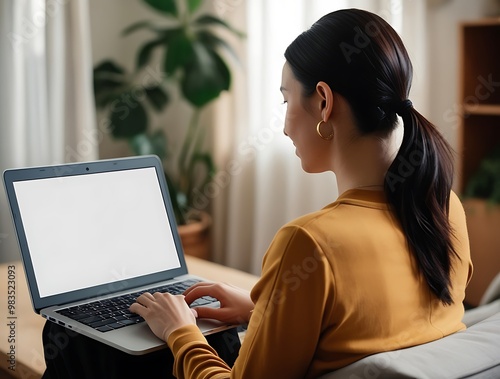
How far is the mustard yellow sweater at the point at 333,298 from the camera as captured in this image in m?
1.05

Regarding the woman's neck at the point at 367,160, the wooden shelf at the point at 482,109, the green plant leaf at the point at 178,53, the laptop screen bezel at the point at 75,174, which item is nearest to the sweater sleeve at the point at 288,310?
the woman's neck at the point at 367,160

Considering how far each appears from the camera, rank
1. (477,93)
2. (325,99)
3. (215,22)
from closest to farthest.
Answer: (325,99) → (477,93) → (215,22)

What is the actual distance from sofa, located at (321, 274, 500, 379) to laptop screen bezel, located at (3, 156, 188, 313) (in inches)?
22.0

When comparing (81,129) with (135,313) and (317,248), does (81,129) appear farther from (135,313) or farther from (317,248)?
(317,248)

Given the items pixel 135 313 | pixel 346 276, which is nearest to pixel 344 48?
pixel 346 276

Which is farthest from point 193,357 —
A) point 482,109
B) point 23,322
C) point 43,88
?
point 482,109

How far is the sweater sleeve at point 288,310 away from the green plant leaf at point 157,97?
7.90 feet

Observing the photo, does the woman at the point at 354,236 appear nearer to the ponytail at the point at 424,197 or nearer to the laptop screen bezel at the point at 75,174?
the ponytail at the point at 424,197

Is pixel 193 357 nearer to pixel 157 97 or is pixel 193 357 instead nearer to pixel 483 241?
pixel 483 241

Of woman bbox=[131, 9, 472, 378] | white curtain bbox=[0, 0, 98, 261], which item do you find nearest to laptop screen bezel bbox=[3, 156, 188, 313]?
woman bbox=[131, 9, 472, 378]

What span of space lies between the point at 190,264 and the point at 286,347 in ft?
3.64

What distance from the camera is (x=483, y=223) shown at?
10.1 feet

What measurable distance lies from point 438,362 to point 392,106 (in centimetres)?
39

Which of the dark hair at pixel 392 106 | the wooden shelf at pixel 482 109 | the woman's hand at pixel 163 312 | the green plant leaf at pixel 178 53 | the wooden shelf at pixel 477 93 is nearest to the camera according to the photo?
the dark hair at pixel 392 106
